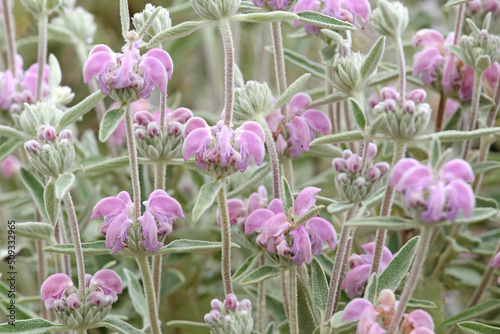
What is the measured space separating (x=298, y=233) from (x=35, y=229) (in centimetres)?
38

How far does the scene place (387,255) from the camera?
85cm

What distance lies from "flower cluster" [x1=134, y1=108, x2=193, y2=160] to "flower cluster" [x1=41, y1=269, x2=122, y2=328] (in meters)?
0.16

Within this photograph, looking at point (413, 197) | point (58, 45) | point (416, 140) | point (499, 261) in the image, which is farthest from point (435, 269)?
point (58, 45)

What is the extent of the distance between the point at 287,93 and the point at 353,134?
109mm

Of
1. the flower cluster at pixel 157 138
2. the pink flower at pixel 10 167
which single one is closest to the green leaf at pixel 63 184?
the flower cluster at pixel 157 138

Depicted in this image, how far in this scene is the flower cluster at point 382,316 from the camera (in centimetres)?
63

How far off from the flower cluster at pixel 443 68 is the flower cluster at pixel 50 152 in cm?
55

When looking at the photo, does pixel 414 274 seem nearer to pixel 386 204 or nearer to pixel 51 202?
pixel 386 204

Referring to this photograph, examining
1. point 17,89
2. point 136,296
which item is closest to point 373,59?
point 136,296

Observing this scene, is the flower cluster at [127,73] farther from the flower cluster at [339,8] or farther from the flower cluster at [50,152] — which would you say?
the flower cluster at [339,8]

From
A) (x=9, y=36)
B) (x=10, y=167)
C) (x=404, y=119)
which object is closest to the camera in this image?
(x=404, y=119)

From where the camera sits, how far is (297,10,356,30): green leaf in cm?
75

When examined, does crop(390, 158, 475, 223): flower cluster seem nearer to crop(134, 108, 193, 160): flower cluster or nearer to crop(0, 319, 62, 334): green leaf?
crop(134, 108, 193, 160): flower cluster

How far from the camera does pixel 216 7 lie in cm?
72
